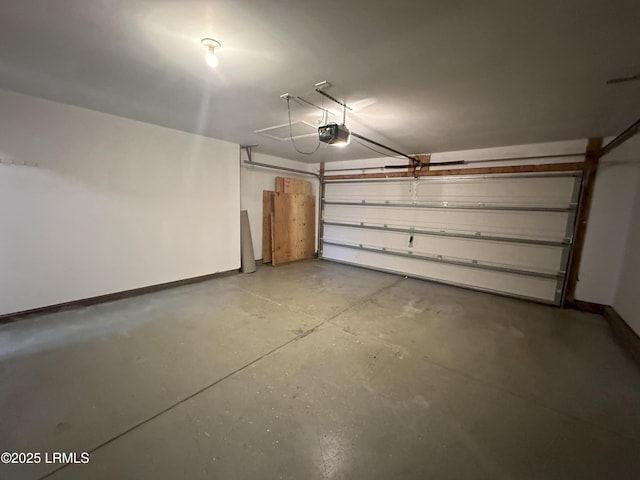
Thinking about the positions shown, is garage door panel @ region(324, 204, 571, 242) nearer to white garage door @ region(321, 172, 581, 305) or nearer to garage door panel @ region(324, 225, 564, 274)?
white garage door @ region(321, 172, 581, 305)

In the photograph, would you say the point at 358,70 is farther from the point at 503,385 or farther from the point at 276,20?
the point at 503,385

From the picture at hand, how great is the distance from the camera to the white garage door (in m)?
4.00

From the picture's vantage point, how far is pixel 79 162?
127 inches

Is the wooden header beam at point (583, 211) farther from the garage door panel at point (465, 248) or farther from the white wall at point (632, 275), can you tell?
the white wall at point (632, 275)

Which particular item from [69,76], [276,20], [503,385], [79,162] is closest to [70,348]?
[79,162]

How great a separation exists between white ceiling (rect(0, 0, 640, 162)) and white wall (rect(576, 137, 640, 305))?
58 cm

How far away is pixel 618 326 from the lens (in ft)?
10.2

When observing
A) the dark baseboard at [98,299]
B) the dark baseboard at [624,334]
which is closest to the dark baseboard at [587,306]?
the dark baseboard at [624,334]

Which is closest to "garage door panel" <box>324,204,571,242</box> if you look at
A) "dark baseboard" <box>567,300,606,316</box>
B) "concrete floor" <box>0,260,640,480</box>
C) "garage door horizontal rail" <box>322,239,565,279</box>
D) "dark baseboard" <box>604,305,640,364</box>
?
"garage door horizontal rail" <box>322,239,565,279</box>

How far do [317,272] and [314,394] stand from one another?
11.8 ft

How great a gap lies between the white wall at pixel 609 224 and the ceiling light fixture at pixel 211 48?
483 cm

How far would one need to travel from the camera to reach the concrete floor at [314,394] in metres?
1.46

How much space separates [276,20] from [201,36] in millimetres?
530

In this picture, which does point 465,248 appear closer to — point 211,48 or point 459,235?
point 459,235
